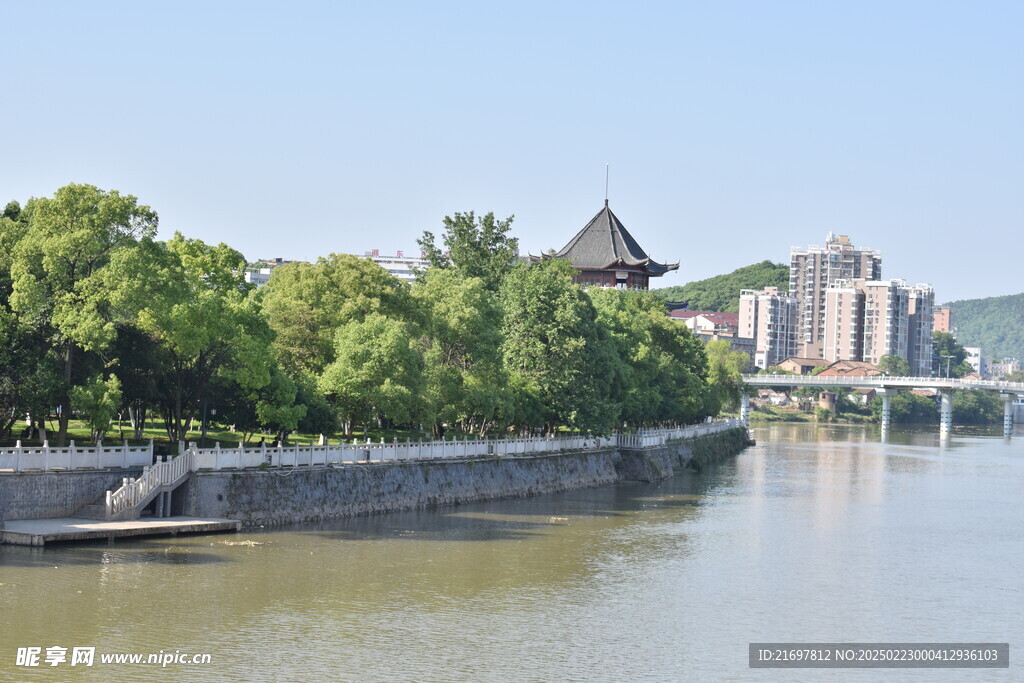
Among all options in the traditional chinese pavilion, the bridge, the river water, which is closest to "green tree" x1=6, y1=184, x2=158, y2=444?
the river water

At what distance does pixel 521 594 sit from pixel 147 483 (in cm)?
1250

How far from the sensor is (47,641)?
28.4 meters

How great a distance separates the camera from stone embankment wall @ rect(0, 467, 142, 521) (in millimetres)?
38406

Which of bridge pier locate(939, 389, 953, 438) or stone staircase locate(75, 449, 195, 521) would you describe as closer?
stone staircase locate(75, 449, 195, 521)

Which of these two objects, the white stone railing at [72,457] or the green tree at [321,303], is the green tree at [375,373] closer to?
the green tree at [321,303]

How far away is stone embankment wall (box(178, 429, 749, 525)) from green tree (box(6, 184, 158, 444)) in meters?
5.50

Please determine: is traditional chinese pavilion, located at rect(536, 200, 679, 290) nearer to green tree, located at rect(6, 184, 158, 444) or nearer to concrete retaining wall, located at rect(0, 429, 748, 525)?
concrete retaining wall, located at rect(0, 429, 748, 525)

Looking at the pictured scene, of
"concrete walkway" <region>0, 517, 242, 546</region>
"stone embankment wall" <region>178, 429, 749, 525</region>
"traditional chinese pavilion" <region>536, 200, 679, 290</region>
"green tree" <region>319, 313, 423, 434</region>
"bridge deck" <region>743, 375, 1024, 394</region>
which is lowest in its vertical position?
"concrete walkway" <region>0, 517, 242, 546</region>

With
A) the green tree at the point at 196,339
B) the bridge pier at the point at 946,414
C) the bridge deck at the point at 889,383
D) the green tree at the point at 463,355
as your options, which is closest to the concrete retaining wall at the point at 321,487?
the green tree at the point at 463,355

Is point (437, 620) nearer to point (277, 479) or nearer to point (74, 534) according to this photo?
point (74, 534)

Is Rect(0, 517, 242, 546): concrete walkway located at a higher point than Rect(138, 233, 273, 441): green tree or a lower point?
lower

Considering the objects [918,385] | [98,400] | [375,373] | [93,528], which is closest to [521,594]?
[93,528]

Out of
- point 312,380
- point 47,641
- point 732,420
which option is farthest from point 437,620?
point 732,420

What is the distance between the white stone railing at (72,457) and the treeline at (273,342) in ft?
4.46
